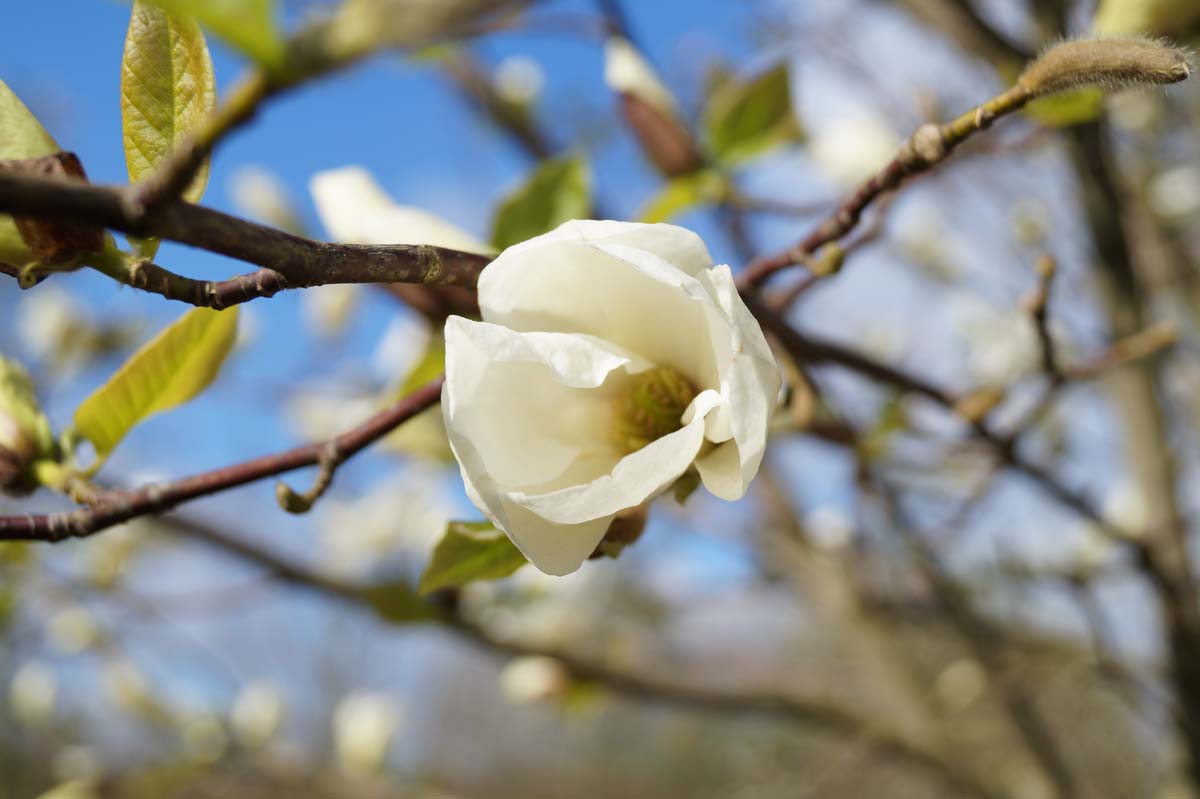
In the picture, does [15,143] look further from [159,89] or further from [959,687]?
[959,687]

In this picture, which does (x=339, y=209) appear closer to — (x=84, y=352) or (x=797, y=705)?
(x=797, y=705)

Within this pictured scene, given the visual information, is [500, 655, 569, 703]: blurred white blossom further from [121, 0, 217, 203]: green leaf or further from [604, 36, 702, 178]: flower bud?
[121, 0, 217, 203]: green leaf

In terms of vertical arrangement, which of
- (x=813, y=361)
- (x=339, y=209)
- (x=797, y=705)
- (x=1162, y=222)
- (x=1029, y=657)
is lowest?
(x=1029, y=657)

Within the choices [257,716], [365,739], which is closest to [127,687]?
[257,716]

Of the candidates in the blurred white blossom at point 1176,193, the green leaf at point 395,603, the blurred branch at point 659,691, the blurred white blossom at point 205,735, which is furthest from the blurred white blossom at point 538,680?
the blurred white blossom at point 1176,193

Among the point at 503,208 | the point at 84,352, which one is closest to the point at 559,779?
the point at 84,352

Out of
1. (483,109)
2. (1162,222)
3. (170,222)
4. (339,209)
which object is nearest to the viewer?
(170,222)

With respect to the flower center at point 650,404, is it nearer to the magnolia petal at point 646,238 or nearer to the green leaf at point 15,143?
the magnolia petal at point 646,238
